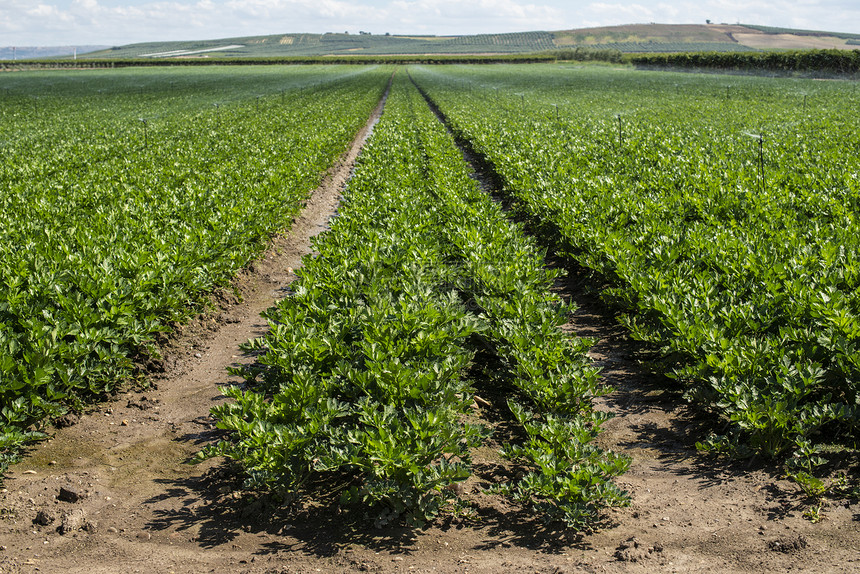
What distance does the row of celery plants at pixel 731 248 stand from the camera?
465cm

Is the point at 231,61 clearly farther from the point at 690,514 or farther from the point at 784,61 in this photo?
the point at 690,514

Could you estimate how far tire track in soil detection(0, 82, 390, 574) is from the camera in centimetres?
368

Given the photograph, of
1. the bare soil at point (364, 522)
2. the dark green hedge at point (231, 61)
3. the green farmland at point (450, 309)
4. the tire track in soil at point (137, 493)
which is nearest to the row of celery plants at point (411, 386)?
the green farmland at point (450, 309)

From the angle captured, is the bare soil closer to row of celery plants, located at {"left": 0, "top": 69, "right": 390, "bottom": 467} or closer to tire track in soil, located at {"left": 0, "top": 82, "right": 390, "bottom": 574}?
tire track in soil, located at {"left": 0, "top": 82, "right": 390, "bottom": 574}

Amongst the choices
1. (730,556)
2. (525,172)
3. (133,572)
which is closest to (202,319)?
(133,572)

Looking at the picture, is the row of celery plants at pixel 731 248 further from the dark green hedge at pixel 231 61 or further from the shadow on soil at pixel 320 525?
the dark green hedge at pixel 231 61

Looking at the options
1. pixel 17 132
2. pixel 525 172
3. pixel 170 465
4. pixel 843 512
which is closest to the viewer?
pixel 843 512

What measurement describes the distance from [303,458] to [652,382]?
3307mm

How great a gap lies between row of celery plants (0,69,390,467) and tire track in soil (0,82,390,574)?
0.30m

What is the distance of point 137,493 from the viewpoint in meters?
4.33

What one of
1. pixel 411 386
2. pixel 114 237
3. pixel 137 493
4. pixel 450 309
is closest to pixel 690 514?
pixel 411 386

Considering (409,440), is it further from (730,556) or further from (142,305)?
(142,305)

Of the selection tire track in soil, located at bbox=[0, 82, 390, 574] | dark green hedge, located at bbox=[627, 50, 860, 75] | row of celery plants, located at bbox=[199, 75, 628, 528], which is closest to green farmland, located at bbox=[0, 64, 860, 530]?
row of celery plants, located at bbox=[199, 75, 628, 528]

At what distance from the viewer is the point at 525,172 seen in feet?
42.3
